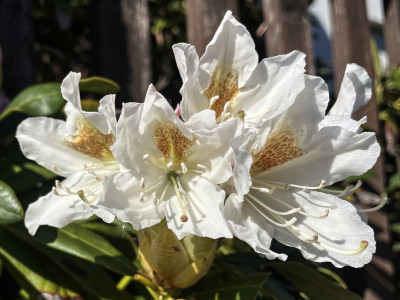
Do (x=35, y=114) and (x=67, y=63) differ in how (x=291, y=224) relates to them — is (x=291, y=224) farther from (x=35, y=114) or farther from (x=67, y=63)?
(x=67, y=63)

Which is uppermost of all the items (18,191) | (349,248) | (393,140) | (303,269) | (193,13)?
(193,13)

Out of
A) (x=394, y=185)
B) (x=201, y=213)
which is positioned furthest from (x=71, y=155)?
(x=394, y=185)

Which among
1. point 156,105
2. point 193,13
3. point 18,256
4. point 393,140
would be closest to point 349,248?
point 156,105

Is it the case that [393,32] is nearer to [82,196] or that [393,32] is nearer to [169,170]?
[169,170]

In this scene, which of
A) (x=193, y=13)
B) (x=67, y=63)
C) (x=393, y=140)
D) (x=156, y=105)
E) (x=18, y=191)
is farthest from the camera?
(x=67, y=63)

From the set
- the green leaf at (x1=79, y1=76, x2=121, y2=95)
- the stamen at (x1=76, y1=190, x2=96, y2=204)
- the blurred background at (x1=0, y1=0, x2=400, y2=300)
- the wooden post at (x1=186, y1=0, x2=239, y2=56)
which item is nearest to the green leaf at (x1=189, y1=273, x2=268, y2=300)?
the stamen at (x1=76, y1=190, x2=96, y2=204)

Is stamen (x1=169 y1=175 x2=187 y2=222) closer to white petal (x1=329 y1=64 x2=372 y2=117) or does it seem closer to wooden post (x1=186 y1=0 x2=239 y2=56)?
white petal (x1=329 y1=64 x2=372 y2=117)
